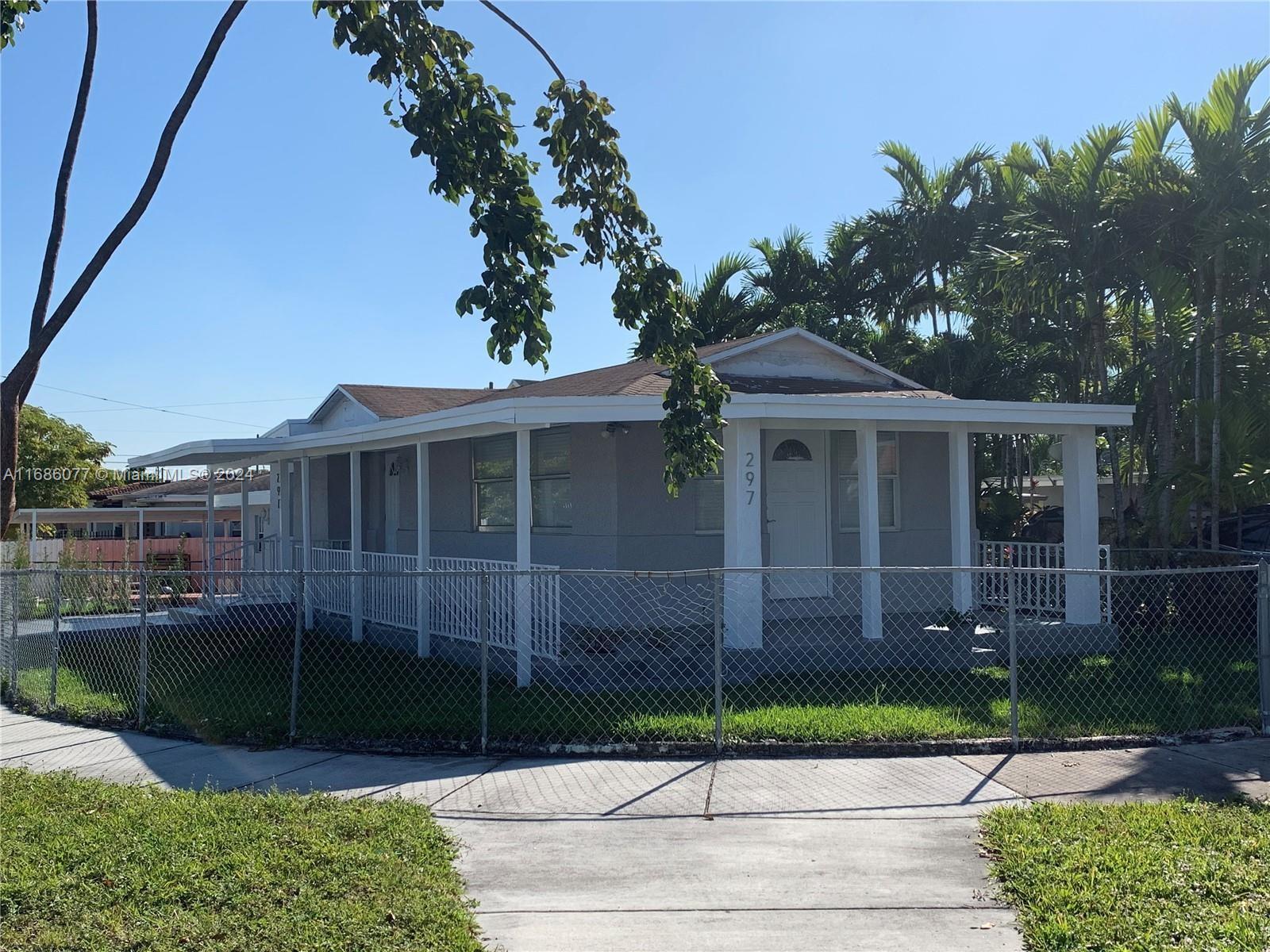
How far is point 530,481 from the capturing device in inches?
466

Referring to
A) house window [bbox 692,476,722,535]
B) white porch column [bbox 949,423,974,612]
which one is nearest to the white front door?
house window [bbox 692,476,722,535]

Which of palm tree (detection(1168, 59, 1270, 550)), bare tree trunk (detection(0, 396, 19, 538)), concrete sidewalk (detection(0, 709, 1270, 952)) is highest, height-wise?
palm tree (detection(1168, 59, 1270, 550))

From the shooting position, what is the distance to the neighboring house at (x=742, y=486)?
33.5 ft

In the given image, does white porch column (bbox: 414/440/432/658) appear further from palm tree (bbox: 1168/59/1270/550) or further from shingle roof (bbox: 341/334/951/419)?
palm tree (bbox: 1168/59/1270/550)

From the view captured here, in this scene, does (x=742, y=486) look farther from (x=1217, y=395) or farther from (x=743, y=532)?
(x=1217, y=395)

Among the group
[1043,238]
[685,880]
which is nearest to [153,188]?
[685,880]

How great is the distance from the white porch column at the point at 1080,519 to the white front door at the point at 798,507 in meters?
2.63

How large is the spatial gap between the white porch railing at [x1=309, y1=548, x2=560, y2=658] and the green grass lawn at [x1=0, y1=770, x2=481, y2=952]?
101 inches

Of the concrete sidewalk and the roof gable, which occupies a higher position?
the roof gable

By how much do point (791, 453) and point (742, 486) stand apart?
2.32 metres

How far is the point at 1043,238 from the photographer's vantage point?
46.3 ft

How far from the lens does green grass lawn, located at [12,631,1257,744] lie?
7984 millimetres

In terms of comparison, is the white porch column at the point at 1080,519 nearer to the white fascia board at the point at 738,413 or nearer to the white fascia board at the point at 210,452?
the white fascia board at the point at 738,413

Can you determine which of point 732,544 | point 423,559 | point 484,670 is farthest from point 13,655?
point 732,544
